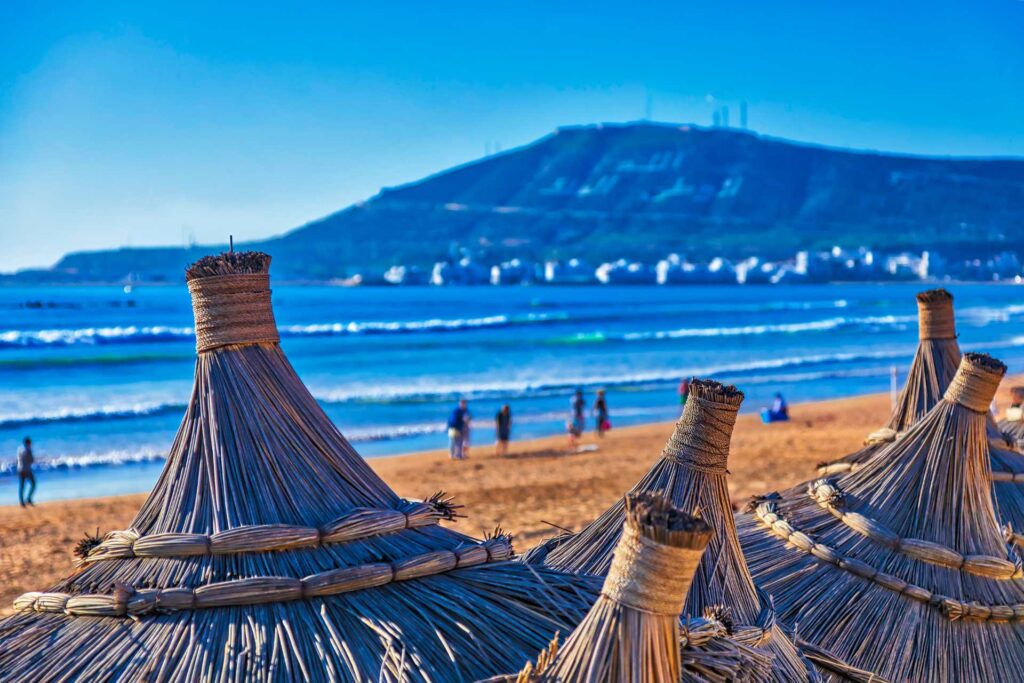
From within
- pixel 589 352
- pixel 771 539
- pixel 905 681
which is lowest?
pixel 589 352

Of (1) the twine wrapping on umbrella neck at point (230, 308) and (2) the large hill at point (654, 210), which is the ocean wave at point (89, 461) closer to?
(1) the twine wrapping on umbrella neck at point (230, 308)

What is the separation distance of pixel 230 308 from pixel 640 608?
50.2 inches

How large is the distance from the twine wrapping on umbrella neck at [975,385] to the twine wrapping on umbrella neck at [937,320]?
62.7 inches

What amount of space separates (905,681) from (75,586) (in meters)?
2.68

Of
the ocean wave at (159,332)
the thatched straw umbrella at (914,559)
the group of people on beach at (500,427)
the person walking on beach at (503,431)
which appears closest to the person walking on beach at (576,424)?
the group of people on beach at (500,427)

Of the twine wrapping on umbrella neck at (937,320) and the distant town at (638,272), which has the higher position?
the twine wrapping on umbrella neck at (937,320)

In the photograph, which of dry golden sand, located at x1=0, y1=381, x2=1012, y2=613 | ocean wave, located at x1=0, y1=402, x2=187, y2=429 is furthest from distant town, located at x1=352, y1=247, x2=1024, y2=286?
dry golden sand, located at x1=0, y1=381, x2=1012, y2=613

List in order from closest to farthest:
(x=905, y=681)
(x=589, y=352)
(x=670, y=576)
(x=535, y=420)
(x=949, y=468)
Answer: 1. (x=670, y=576)
2. (x=905, y=681)
3. (x=949, y=468)
4. (x=535, y=420)
5. (x=589, y=352)

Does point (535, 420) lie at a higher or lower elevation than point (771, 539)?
lower

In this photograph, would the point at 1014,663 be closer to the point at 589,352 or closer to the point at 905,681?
the point at 905,681

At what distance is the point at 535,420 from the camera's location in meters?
24.4

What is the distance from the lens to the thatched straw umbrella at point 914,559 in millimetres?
3746

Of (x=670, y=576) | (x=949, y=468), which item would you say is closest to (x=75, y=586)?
(x=670, y=576)

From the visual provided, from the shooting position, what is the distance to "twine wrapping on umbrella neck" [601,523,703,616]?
1.72m
